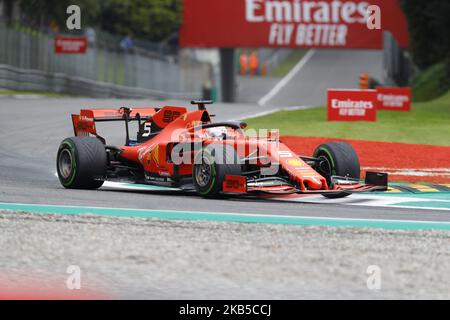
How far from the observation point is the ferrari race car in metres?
13.0

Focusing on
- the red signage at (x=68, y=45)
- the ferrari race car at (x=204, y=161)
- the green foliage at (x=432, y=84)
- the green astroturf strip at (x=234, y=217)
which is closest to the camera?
the green astroturf strip at (x=234, y=217)

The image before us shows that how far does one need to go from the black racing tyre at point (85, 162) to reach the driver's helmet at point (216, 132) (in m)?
1.51

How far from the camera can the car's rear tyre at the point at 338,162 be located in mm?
13797

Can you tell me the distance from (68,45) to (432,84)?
59.8ft

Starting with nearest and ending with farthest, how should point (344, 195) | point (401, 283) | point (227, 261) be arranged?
1. point (401, 283)
2. point (227, 261)
3. point (344, 195)

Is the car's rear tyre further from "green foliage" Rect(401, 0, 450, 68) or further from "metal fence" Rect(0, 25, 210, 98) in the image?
"green foliage" Rect(401, 0, 450, 68)

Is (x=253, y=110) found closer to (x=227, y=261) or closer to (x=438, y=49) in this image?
(x=438, y=49)

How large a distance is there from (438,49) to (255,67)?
35754 mm

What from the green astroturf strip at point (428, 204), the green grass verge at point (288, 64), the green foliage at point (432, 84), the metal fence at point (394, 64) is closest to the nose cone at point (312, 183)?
the green astroturf strip at point (428, 204)

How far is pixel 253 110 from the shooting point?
35125 millimetres

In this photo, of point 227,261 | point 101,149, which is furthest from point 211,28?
point 227,261

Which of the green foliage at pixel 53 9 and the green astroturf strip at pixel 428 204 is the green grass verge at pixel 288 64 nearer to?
the green foliage at pixel 53 9

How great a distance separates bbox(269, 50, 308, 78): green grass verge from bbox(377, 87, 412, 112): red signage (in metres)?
42.7

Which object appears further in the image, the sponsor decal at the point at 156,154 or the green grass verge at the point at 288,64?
the green grass verge at the point at 288,64
